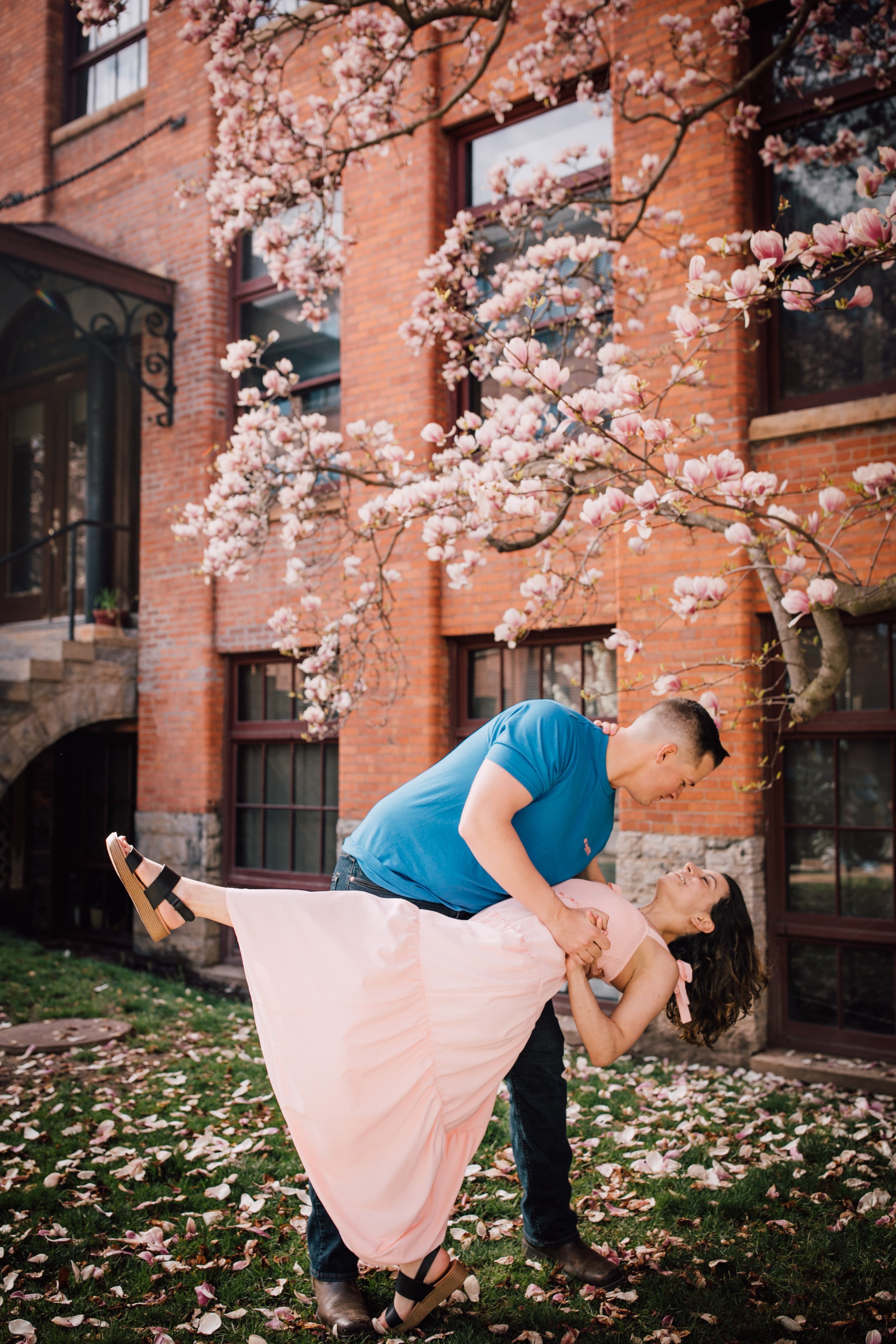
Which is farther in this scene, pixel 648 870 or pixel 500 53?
pixel 500 53

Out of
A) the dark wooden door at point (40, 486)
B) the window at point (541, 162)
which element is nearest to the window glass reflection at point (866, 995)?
the window at point (541, 162)

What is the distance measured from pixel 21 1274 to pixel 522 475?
3.77 meters

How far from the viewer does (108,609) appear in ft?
33.0

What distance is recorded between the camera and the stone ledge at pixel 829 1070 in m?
5.54

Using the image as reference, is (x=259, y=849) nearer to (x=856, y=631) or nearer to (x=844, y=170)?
(x=856, y=631)

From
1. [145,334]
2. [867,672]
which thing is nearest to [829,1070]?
[867,672]

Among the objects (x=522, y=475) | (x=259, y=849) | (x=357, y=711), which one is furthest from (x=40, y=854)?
(x=522, y=475)

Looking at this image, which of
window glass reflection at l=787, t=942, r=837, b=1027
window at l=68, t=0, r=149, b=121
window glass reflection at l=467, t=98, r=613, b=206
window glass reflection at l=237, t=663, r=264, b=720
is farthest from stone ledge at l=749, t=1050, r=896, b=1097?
window at l=68, t=0, r=149, b=121

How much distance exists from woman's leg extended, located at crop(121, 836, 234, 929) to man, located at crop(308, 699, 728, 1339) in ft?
1.60

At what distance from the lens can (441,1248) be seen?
9.89 ft

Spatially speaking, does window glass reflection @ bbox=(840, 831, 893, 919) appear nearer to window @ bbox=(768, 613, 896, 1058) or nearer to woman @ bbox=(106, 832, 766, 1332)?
window @ bbox=(768, 613, 896, 1058)

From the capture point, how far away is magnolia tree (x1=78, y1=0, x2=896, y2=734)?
435 centimetres

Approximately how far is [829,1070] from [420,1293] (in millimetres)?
3653

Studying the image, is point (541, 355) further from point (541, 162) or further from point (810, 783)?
point (810, 783)
